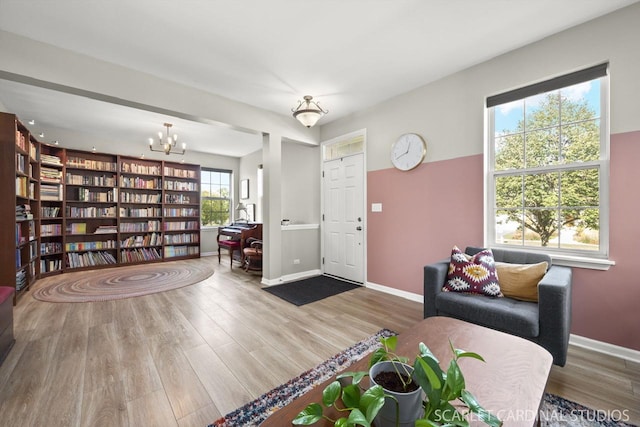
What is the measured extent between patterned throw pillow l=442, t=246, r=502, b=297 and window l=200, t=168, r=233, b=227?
6.26 metres

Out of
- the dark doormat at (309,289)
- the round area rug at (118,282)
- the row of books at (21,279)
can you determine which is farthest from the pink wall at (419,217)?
the row of books at (21,279)

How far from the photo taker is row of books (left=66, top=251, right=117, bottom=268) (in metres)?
4.83

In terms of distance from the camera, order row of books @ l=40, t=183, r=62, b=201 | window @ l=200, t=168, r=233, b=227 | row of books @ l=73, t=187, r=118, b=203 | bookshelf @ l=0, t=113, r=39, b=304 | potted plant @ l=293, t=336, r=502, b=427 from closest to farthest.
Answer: potted plant @ l=293, t=336, r=502, b=427
bookshelf @ l=0, t=113, r=39, b=304
row of books @ l=40, t=183, r=62, b=201
row of books @ l=73, t=187, r=118, b=203
window @ l=200, t=168, r=233, b=227

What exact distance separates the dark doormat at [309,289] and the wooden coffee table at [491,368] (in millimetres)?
2028

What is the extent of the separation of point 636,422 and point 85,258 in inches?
285

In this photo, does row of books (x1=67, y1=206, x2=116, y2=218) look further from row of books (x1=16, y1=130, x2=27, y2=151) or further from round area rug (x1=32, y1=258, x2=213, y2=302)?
row of books (x1=16, y1=130, x2=27, y2=151)

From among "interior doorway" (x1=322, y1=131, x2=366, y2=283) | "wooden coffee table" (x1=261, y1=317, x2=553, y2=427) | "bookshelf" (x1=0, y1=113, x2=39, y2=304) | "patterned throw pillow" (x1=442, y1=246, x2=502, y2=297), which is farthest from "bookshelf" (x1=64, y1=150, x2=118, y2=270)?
"patterned throw pillow" (x1=442, y1=246, x2=502, y2=297)

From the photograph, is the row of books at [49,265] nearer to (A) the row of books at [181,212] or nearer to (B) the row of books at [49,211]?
(B) the row of books at [49,211]

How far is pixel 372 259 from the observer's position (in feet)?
12.7

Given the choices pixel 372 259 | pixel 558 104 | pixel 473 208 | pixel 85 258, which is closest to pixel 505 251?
pixel 473 208

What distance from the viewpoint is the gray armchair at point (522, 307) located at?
1712 mm

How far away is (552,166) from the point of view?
7.88 ft

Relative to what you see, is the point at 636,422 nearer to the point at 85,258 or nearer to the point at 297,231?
the point at 297,231

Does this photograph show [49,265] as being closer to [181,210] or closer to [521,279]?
[181,210]
